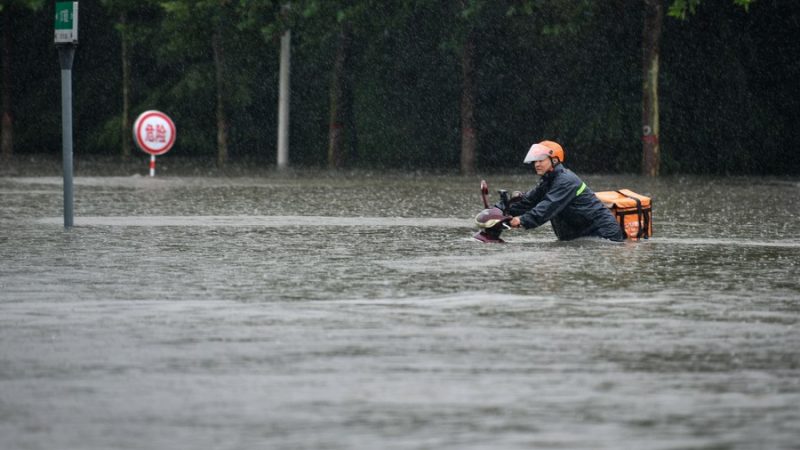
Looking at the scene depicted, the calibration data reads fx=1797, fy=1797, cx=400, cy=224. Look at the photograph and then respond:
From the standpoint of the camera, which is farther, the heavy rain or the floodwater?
the heavy rain

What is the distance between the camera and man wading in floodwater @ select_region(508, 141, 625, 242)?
58.6 feet

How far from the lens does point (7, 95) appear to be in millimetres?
53219

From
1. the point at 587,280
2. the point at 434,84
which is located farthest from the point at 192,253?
the point at 434,84

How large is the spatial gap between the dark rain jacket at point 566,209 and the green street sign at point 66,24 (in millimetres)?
5587

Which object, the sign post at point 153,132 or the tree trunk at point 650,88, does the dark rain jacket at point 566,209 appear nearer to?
the sign post at point 153,132

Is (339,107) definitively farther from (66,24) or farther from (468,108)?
(66,24)

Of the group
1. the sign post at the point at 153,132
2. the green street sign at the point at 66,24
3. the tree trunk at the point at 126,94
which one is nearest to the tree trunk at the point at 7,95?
the tree trunk at the point at 126,94

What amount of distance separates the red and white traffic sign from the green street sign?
15.5 metres

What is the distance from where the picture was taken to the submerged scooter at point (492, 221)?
711 inches

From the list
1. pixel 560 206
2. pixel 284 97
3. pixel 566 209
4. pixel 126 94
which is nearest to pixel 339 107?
pixel 284 97

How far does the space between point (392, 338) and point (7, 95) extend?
44579mm

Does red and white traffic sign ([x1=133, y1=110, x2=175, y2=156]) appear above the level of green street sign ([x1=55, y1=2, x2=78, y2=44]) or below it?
below

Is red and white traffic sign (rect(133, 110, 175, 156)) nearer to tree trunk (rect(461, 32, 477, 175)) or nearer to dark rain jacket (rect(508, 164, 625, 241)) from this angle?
tree trunk (rect(461, 32, 477, 175))

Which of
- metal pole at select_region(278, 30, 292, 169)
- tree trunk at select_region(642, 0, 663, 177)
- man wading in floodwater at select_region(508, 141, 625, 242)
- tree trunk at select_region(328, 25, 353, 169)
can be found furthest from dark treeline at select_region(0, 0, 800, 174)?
man wading in floodwater at select_region(508, 141, 625, 242)
